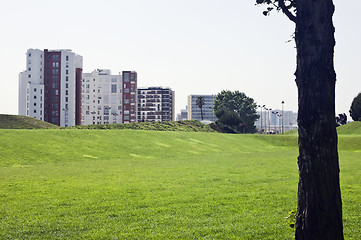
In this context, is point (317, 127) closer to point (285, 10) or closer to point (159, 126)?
point (285, 10)

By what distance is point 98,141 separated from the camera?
162 feet

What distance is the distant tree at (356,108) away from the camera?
357 ft

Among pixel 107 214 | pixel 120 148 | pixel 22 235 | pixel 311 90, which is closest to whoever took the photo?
pixel 311 90

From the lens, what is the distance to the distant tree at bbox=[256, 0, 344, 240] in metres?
7.43

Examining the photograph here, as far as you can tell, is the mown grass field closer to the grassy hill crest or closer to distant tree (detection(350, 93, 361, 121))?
the grassy hill crest

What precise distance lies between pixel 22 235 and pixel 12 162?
24932mm

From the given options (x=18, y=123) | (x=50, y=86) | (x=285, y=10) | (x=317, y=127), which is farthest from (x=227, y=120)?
(x=317, y=127)

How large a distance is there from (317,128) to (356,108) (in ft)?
373

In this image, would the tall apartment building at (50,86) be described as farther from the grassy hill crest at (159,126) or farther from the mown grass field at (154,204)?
the mown grass field at (154,204)

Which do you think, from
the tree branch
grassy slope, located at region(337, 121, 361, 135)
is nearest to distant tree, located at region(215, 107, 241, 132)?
grassy slope, located at region(337, 121, 361, 135)

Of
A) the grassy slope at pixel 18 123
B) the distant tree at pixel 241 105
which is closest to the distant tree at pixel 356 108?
the distant tree at pixel 241 105

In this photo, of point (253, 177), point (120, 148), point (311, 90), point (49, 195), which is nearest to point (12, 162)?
point (120, 148)

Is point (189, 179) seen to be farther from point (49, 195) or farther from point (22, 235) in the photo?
point (22, 235)

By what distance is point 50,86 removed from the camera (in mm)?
166375
